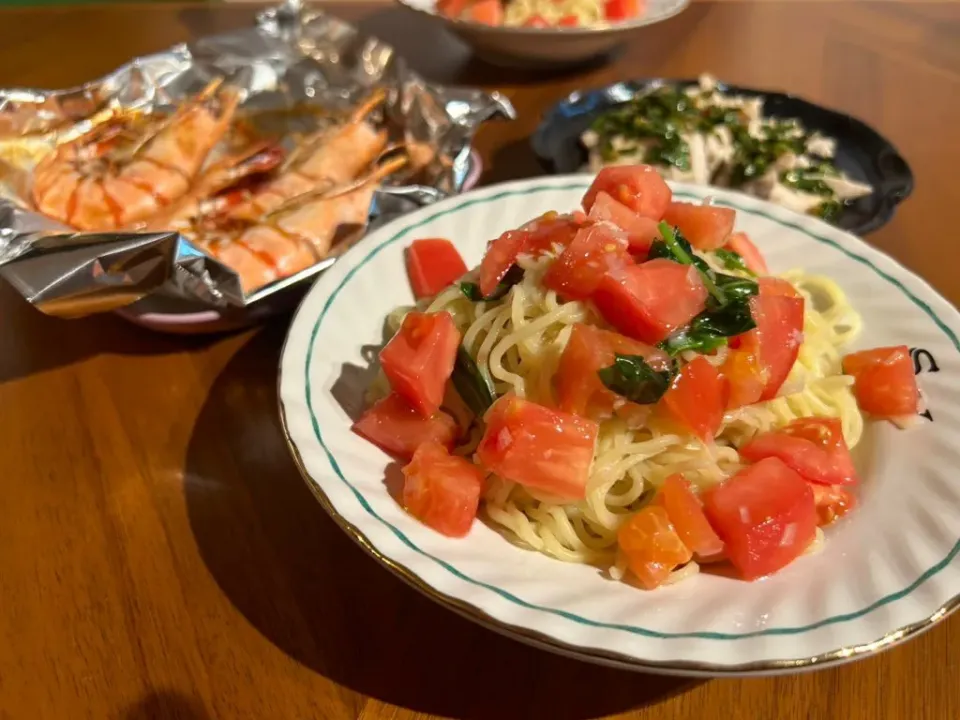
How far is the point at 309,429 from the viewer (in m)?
1.26

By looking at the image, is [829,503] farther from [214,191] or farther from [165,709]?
[214,191]

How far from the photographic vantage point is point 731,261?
4.92ft

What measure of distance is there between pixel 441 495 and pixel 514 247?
1.73ft

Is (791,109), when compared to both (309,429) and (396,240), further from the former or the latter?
(309,429)

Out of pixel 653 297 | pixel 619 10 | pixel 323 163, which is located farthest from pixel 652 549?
pixel 619 10

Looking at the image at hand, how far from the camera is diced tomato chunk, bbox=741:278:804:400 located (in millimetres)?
1335

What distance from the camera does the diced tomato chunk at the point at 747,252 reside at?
1.60 m

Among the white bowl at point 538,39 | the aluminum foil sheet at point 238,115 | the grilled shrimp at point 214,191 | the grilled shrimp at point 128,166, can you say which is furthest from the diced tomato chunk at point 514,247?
the white bowl at point 538,39

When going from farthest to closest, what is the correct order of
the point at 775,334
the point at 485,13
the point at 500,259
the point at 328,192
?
the point at 485,13 < the point at 328,192 < the point at 500,259 < the point at 775,334

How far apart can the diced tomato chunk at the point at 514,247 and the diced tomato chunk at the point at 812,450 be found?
52cm

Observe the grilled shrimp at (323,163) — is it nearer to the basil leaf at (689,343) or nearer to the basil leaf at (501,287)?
the basil leaf at (501,287)

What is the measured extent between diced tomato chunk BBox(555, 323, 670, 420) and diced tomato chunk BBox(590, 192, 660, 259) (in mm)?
215

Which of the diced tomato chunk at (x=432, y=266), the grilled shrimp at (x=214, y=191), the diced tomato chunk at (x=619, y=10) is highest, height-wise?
the diced tomato chunk at (x=619, y=10)

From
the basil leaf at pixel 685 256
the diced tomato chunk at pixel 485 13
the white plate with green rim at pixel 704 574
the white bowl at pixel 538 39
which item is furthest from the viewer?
the diced tomato chunk at pixel 485 13
